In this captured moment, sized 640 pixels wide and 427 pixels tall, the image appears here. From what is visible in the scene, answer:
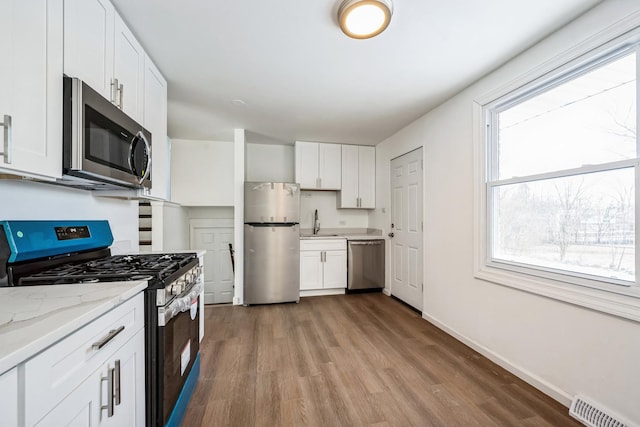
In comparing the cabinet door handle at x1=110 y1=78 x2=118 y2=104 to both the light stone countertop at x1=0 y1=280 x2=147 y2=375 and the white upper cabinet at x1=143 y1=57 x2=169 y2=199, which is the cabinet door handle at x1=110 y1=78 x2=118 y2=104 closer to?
the white upper cabinet at x1=143 y1=57 x2=169 y2=199

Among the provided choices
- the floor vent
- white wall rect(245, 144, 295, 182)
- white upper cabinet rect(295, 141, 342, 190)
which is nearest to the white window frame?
the floor vent

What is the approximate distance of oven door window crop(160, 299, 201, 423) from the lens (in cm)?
124

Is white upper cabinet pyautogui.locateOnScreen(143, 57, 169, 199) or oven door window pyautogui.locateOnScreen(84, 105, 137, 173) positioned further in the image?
white upper cabinet pyautogui.locateOnScreen(143, 57, 169, 199)

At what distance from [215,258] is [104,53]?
3.51 m

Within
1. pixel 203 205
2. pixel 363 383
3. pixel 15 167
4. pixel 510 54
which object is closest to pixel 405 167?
pixel 510 54

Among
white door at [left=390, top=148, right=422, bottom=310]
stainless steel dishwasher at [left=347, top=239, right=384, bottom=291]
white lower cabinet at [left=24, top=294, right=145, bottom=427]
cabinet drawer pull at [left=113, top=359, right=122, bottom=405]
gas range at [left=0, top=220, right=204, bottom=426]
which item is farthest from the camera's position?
stainless steel dishwasher at [left=347, top=239, right=384, bottom=291]

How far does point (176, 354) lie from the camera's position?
1.38m

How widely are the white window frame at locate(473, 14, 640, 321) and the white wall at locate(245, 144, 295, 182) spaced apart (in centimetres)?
295

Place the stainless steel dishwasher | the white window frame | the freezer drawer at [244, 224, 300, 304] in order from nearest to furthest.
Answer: the white window frame, the freezer drawer at [244, 224, 300, 304], the stainless steel dishwasher

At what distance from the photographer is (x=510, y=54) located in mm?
1920

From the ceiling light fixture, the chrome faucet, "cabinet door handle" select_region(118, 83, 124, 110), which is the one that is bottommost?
the chrome faucet

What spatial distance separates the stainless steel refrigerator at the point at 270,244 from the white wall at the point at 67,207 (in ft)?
4.63

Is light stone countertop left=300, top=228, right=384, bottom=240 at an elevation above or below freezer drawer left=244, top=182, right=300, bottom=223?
below

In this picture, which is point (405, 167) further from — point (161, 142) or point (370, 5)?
point (161, 142)
